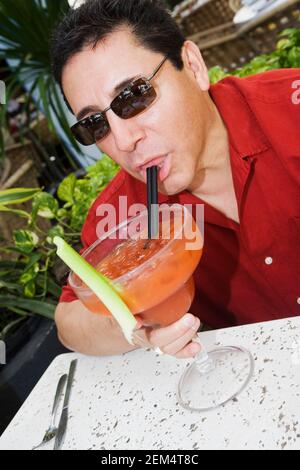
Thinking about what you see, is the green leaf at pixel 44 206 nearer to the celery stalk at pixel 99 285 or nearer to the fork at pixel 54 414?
the fork at pixel 54 414

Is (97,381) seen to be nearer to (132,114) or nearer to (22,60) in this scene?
(132,114)

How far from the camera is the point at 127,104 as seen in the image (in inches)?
Answer: 51.8

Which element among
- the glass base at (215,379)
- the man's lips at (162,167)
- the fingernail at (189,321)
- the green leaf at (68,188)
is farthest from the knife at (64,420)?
the green leaf at (68,188)

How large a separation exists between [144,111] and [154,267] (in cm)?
59

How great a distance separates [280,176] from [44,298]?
143cm

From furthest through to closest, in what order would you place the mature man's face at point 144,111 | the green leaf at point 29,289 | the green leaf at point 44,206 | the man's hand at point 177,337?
the green leaf at point 44,206, the green leaf at point 29,289, the mature man's face at point 144,111, the man's hand at point 177,337

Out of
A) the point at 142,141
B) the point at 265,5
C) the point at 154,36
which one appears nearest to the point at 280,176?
the point at 142,141

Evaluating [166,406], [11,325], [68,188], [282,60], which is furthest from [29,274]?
[282,60]

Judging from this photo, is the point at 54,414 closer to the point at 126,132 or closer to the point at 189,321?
the point at 189,321

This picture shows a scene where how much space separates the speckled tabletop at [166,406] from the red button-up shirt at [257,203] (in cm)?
40

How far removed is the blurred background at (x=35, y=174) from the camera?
2.10 m

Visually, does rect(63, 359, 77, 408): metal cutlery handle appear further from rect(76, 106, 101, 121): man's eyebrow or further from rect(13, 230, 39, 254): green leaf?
rect(13, 230, 39, 254): green leaf

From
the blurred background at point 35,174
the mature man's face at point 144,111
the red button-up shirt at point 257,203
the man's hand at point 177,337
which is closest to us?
the man's hand at point 177,337
